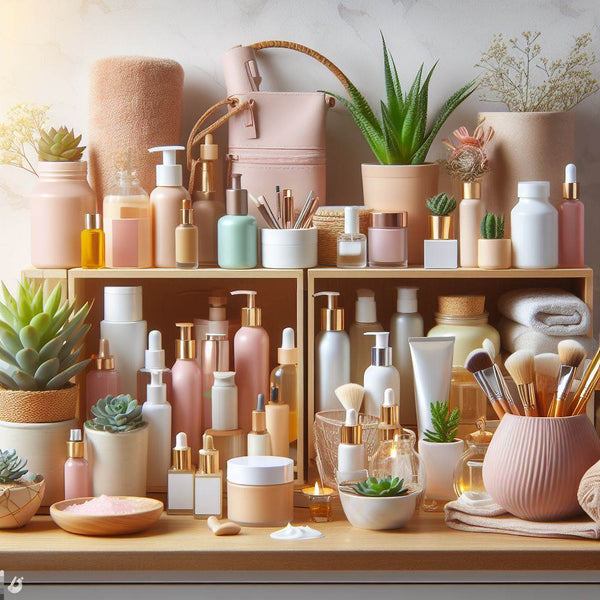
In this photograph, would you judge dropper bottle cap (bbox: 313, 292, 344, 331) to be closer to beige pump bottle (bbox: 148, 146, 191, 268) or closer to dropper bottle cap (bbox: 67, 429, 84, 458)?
beige pump bottle (bbox: 148, 146, 191, 268)

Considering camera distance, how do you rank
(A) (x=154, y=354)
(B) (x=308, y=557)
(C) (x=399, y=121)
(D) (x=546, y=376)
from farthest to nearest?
(C) (x=399, y=121), (A) (x=154, y=354), (D) (x=546, y=376), (B) (x=308, y=557)

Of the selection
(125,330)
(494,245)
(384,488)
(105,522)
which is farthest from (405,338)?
(105,522)

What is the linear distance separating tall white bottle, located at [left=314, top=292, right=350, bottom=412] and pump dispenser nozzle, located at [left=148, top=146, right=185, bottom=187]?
0.26 meters

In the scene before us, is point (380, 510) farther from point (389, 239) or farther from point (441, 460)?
point (389, 239)

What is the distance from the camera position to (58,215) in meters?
1.37

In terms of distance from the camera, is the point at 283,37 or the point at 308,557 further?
the point at 283,37

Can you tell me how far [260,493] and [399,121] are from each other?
58 cm

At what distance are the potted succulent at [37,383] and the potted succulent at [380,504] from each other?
378mm

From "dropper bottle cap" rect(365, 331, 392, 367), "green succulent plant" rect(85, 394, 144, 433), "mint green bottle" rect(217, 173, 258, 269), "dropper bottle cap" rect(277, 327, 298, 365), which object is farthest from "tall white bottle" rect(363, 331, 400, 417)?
"green succulent plant" rect(85, 394, 144, 433)

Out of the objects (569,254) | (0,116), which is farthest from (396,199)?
(0,116)

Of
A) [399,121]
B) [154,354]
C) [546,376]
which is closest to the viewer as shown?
[546,376]

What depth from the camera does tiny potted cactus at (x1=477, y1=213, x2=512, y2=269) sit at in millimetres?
1350

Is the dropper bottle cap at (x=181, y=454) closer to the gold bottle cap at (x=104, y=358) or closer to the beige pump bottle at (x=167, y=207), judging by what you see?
the gold bottle cap at (x=104, y=358)

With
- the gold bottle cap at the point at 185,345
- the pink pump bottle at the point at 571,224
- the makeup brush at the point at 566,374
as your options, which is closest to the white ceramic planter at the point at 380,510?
the makeup brush at the point at 566,374
